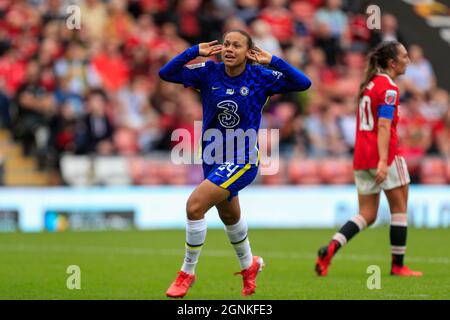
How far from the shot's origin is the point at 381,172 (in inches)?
394

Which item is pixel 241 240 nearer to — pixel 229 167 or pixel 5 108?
pixel 229 167

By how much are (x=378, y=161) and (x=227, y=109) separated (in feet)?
8.54

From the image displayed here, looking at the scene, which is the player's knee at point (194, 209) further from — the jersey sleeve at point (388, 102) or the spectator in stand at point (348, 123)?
the spectator in stand at point (348, 123)

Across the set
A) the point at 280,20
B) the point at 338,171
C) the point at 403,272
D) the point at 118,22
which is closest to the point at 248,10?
the point at 280,20

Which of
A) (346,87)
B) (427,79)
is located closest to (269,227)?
(346,87)

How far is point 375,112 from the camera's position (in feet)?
34.9

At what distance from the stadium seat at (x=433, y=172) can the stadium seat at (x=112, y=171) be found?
5.42 m

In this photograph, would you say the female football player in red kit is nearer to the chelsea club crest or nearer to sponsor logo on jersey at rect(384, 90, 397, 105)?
sponsor logo on jersey at rect(384, 90, 397, 105)

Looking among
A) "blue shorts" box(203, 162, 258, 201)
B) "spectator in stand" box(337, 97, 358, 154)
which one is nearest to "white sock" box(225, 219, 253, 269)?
"blue shorts" box(203, 162, 258, 201)

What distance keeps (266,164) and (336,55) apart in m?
4.16

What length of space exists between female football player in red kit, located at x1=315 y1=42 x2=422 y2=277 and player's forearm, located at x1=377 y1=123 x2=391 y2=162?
7cm

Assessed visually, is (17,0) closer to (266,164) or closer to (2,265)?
(266,164)

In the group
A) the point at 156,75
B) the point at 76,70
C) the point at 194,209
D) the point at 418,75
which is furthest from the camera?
the point at 418,75

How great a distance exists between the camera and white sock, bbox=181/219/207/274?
28.0ft
